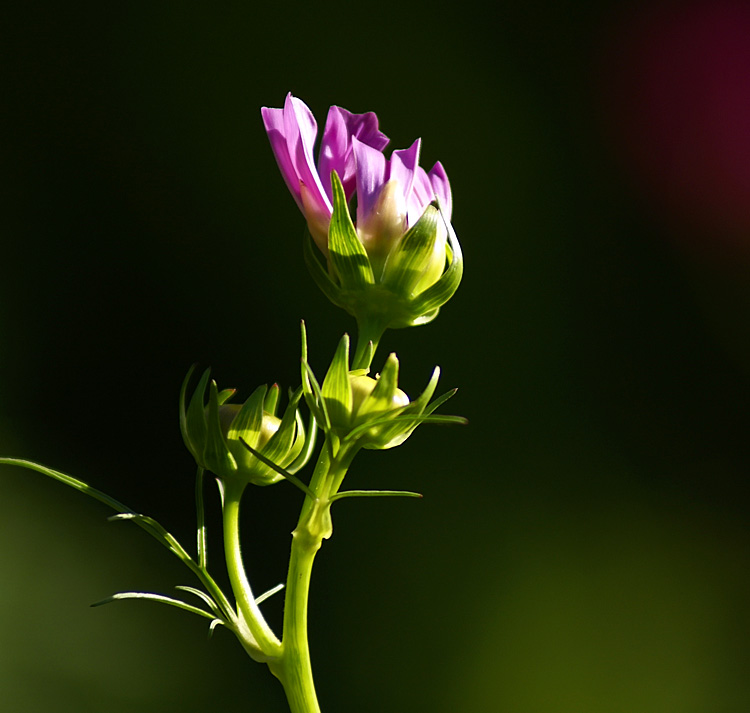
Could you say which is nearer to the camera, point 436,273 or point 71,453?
point 436,273

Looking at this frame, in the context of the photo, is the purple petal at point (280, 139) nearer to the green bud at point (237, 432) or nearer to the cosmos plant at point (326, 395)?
the cosmos plant at point (326, 395)

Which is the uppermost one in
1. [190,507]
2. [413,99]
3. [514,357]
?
[413,99]

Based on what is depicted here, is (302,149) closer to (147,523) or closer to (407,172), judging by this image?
(407,172)

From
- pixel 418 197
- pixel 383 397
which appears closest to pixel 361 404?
pixel 383 397

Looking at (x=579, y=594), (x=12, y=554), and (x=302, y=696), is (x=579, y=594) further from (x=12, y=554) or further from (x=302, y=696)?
(x=302, y=696)

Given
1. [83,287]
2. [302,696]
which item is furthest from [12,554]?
[302,696]

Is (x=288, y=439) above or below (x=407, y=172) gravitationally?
below

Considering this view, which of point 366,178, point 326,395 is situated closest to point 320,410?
point 326,395
